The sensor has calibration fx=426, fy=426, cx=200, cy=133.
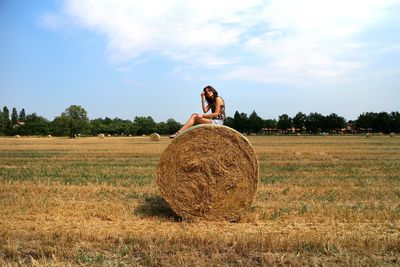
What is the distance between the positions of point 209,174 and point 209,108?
1512 mm

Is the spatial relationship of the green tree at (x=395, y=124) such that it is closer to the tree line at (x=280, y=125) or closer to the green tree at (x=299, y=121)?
the tree line at (x=280, y=125)

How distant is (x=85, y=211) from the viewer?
744 cm

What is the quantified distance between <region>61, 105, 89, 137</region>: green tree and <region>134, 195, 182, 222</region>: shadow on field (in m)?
78.6

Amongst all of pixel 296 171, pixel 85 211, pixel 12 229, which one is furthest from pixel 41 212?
pixel 296 171

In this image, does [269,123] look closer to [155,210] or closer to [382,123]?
[382,123]

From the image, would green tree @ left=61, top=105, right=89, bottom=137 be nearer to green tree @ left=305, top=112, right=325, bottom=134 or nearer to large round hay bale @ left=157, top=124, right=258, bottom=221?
green tree @ left=305, top=112, right=325, bottom=134

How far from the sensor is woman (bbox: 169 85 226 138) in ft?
25.5

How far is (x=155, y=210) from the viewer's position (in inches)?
300

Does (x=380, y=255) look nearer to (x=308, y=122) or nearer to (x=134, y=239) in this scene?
(x=134, y=239)

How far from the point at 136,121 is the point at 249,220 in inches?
4767

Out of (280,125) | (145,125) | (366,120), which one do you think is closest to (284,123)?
(280,125)

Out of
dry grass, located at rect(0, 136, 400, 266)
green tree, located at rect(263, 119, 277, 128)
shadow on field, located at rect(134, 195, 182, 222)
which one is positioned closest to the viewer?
dry grass, located at rect(0, 136, 400, 266)

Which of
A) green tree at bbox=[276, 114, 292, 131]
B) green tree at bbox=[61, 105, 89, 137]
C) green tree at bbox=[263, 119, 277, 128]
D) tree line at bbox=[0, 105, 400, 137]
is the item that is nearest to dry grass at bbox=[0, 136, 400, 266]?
green tree at bbox=[61, 105, 89, 137]

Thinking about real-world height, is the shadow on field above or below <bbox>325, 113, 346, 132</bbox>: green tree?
below
